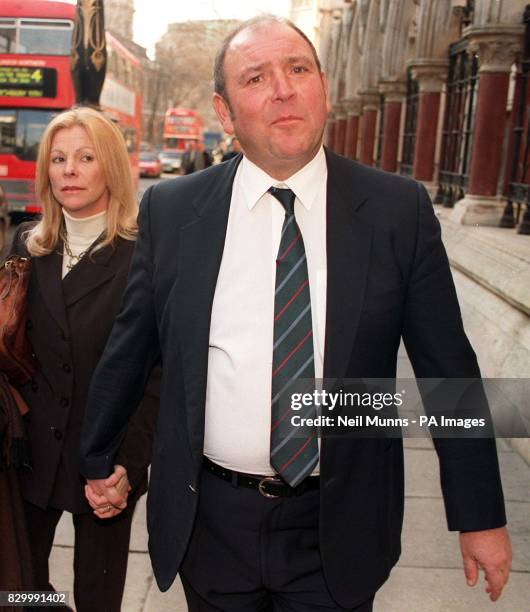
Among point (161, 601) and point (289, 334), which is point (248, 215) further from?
point (161, 601)

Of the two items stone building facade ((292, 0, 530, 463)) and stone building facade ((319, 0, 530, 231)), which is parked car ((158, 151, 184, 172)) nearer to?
stone building facade ((319, 0, 530, 231))

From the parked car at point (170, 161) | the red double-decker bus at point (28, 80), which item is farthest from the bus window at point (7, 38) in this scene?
the parked car at point (170, 161)

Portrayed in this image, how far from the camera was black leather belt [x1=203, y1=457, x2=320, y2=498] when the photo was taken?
194 centimetres

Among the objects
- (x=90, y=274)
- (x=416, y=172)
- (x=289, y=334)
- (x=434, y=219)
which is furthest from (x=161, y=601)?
(x=416, y=172)

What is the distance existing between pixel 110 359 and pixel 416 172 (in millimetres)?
11035

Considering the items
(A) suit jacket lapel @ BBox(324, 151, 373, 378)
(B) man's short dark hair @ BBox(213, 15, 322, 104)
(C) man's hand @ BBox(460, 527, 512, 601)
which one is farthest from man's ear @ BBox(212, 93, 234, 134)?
(C) man's hand @ BBox(460, 527, 512, 601)

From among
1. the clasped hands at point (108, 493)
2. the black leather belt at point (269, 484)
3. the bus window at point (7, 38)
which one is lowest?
the clasped hands at point (108, 493)

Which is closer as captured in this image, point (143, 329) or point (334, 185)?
point (334, 185)

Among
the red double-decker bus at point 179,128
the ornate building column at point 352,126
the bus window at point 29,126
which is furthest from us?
the red double-decker bus at point 179,128

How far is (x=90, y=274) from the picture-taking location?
2676mm

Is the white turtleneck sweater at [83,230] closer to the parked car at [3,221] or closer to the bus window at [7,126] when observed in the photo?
the parked car at [3,221]

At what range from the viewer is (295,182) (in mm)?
2006

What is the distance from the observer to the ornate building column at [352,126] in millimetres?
21922

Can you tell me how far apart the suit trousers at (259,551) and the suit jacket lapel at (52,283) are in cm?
85
